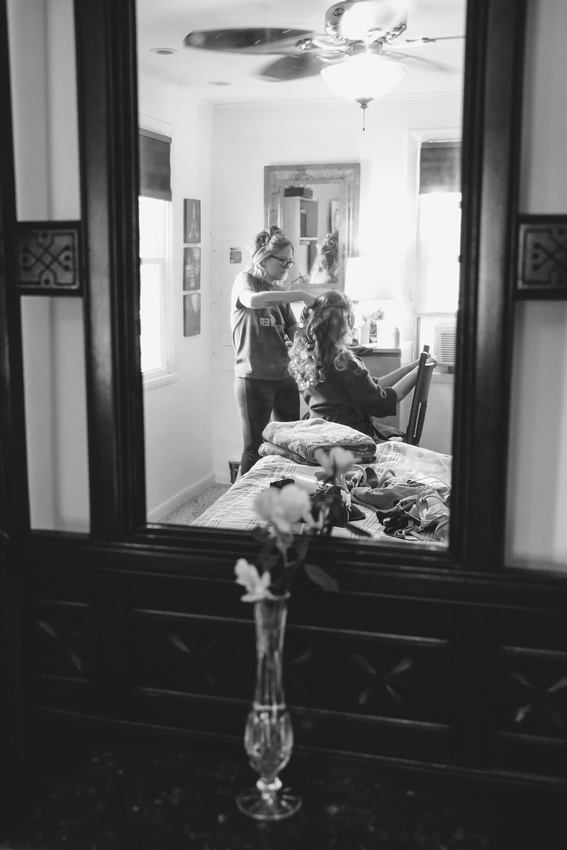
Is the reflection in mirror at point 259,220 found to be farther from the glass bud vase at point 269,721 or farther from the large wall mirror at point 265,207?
the glass bud vase at point 269,721

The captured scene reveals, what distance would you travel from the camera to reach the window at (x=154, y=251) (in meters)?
1.63

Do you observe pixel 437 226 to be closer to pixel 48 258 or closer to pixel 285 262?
pixel 285 262

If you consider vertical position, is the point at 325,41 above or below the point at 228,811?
above

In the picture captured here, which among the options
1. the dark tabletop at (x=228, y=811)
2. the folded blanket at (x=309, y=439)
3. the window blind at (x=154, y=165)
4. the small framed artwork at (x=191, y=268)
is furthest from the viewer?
the folded blanket at (x=309, y=439)

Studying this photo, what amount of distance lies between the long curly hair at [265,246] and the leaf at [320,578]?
85cm

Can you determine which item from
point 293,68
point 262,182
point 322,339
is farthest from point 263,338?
point 293,68

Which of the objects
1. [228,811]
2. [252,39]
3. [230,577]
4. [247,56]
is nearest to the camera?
[228,811]

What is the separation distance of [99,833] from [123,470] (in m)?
0.64

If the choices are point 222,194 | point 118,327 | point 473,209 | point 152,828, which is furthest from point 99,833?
point 222,194

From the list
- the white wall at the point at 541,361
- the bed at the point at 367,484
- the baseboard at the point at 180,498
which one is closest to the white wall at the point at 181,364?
the baseboard at the point at 180,498

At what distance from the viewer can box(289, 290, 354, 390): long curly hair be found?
6.81ft

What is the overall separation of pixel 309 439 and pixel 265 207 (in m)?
0.59

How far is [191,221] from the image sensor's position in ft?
6.18

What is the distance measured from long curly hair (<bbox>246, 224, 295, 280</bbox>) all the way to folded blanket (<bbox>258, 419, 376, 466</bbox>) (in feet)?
1.27
